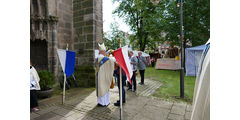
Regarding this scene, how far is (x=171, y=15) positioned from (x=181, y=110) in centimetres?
1053

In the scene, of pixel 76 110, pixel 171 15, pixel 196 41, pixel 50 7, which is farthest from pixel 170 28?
pixel 76 110

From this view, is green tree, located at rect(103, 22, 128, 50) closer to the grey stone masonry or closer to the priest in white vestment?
the grey stone masonry

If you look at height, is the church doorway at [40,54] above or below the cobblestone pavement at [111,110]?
above

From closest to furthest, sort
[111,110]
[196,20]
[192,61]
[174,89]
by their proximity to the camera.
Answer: [111,110] < [174,89] < [192,61] < [196,20]

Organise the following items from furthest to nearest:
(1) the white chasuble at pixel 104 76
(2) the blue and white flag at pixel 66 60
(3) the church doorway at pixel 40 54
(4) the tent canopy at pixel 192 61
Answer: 1. (4) the tent canopy at pixel 192 61
2. (3) the church doorway at pixel 40 54
3. (2) the blue and white flag at pixel 66 60
4. (1) the white chasuble at pixel 104 76

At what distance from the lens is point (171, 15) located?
1204cm

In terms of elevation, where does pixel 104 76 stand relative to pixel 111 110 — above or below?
above

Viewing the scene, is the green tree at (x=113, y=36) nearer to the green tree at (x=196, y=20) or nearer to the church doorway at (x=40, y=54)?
the green tree at (x=196, y=20)

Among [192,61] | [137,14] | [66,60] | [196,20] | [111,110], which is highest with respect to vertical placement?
[137,14]

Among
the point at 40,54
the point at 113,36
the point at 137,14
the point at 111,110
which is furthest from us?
the point at 113,36

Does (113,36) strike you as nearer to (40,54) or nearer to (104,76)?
(40,54)

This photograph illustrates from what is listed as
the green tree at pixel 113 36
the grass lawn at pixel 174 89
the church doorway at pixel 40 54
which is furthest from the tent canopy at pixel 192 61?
the green tree at pixel 113 36

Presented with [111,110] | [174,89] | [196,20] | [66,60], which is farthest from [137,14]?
[111,110]

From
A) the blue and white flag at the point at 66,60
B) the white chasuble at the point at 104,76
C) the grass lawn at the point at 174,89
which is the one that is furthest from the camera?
the grass lawn at the point at 174,89
